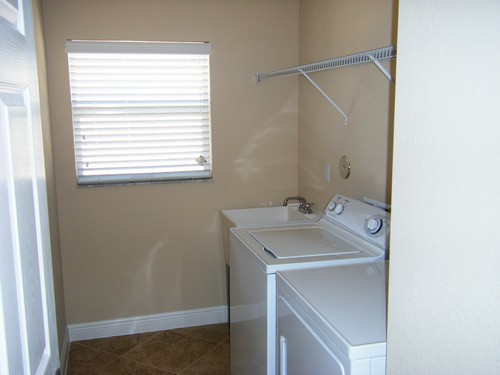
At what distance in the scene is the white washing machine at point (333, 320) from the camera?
128 centimetres

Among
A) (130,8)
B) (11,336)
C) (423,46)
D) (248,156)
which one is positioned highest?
(130,8)

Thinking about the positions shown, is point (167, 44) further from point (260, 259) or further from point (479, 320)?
point (479, 320)

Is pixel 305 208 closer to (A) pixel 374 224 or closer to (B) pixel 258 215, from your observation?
(B) pixel 258 215

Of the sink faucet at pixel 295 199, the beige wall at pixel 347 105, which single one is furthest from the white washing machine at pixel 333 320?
the sink faucet at pixel 295 199

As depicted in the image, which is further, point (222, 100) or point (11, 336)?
point (222, 100)

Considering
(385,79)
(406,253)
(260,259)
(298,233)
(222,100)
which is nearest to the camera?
(406,253)

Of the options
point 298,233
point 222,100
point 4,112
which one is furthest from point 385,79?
point 4,112

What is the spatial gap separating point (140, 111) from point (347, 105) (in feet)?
4.54

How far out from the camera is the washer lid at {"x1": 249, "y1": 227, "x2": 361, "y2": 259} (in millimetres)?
2055

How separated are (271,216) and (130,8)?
1651 mm

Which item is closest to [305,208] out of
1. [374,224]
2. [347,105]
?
[347,105]

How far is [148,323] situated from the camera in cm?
336

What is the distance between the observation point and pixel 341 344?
4.25 ft

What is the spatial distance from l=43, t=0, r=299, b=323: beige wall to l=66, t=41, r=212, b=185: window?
7 centimetres
